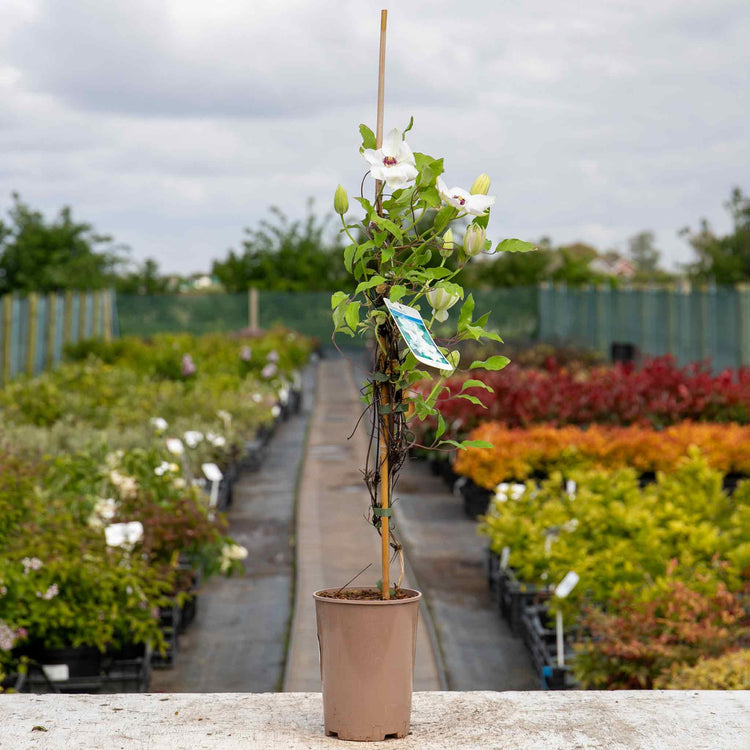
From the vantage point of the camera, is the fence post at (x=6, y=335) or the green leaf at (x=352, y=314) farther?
the fence post at (x=6, y=335)

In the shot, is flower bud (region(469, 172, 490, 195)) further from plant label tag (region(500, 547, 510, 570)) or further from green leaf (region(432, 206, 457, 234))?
plant label tag (region(500, 547, 510, 570))

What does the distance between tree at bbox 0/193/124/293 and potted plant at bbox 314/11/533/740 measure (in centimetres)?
2665

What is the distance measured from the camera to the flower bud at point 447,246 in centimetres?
245

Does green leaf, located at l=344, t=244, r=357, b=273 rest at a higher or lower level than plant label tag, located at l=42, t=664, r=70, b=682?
higher

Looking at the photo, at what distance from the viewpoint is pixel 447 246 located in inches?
97.5

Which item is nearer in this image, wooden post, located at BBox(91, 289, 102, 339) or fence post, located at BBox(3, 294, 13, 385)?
fence post, located at BBox(3, 294, 13, 385)

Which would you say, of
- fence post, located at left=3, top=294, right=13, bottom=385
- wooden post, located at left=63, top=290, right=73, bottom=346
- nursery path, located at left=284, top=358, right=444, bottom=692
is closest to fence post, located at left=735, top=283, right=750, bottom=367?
nursery path, located at left=284, top=358, right=444, bottom=692

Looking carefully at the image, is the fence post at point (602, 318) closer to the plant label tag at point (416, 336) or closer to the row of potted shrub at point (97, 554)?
the row of potted shrub at point (97, 554)

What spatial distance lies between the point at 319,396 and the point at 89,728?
55.4 feet

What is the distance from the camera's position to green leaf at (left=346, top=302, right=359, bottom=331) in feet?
7.52

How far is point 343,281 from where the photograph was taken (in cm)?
3400

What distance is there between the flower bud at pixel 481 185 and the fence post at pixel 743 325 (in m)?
13.4

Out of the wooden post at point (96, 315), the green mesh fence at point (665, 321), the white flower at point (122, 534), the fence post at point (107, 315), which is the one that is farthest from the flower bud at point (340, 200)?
the fence post at point (107, 315)

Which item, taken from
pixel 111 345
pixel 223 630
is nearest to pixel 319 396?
pixel 111 345
